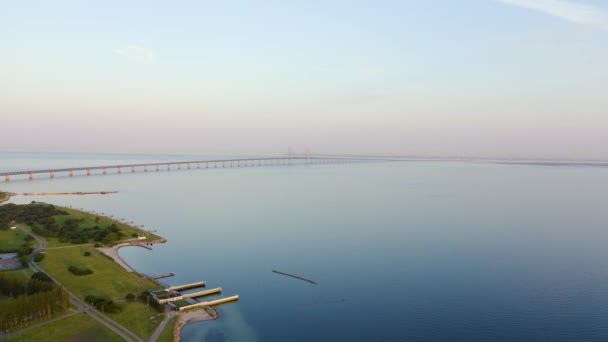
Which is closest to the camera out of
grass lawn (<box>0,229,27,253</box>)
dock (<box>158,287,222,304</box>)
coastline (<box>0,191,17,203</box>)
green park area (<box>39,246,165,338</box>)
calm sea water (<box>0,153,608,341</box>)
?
green park area (<box>39,246,165,338</box>)

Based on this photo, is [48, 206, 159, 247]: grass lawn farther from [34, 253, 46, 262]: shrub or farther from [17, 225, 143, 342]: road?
[17, 225, 143, 342]: road

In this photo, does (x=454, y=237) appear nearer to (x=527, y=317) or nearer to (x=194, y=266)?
(x=527, y=317)

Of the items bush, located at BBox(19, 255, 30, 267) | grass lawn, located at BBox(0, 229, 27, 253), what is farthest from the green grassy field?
grass lawn, located at BBox(0, 229, 27, 253)

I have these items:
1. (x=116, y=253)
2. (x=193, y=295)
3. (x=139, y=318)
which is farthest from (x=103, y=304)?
(x=116, y=253)

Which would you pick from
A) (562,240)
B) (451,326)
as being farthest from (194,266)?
(562,240)

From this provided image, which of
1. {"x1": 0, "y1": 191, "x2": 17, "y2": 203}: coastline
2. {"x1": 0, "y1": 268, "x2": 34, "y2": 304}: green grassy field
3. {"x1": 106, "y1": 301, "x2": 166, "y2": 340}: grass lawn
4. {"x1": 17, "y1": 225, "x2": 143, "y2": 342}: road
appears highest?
→ {"x1": 0, "y1": 268, "x2": 34, "y2": 304}: green grassy field

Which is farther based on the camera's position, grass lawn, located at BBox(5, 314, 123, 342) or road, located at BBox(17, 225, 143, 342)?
road, located at BBox(17, 225, 143, 342)
